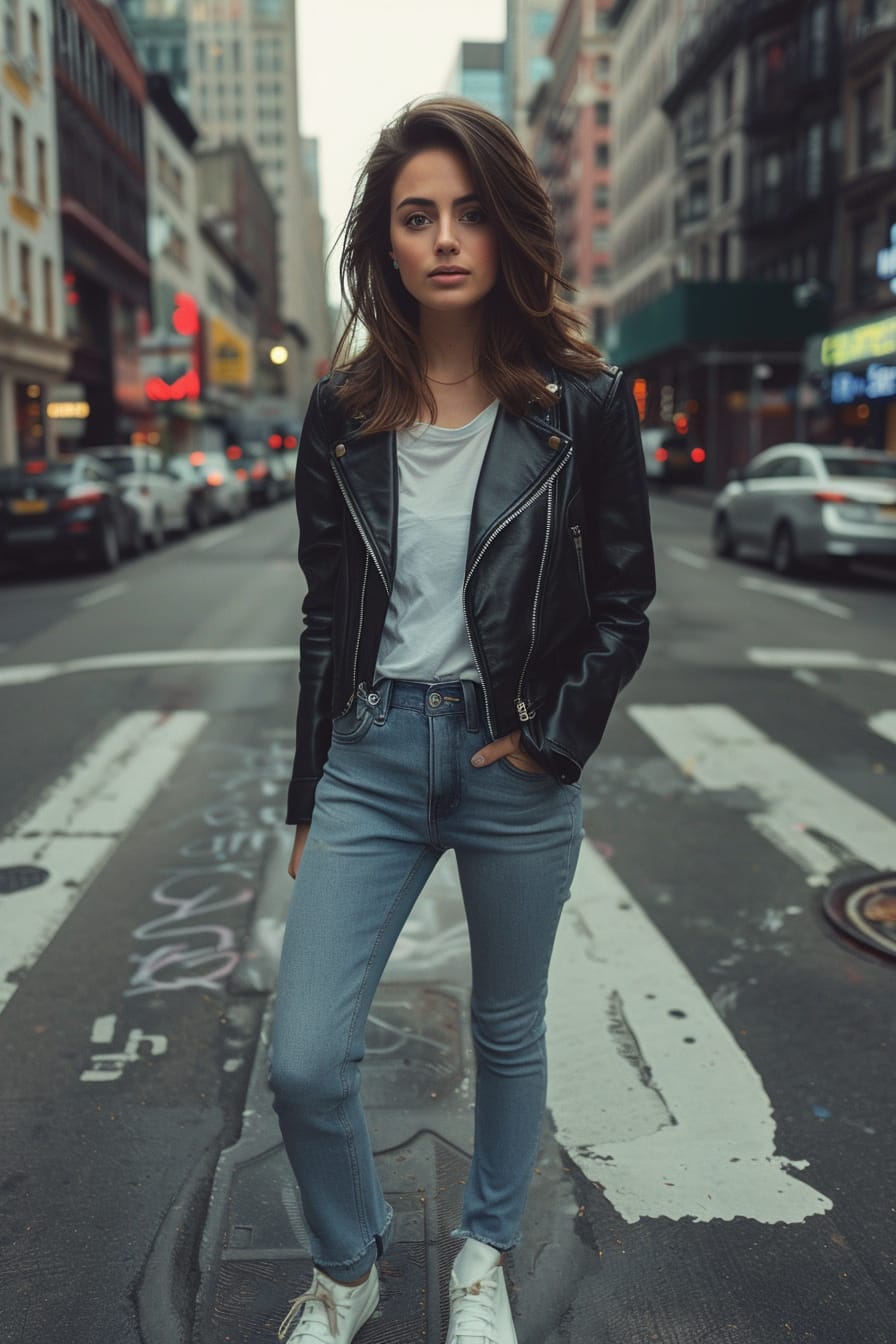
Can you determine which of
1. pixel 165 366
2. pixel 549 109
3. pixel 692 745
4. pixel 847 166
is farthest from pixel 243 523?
pixel 549 109

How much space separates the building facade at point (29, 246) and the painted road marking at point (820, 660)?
24788 mm

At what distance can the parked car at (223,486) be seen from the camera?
2864 centimetres

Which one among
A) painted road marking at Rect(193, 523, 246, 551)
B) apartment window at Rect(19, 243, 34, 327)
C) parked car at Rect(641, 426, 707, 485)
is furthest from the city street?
parked car at Rect(641, 426, 707, 485)

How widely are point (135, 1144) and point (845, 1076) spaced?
1.77 metres

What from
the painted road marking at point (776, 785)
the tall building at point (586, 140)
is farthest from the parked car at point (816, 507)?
the tall building at point (586, 140)

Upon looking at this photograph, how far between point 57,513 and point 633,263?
57.4 m

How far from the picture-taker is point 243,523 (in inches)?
1192

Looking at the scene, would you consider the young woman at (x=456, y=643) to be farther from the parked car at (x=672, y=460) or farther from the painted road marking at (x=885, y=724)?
the parked car at (x=672, y=460)

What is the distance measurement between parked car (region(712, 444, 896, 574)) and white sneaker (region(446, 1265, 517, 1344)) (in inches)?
544

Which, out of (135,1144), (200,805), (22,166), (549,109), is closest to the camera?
(135,1144)

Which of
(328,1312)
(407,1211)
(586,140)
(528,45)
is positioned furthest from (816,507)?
(528,45)

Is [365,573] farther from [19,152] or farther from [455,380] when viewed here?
[19,152]

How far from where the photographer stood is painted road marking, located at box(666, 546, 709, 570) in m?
17.8

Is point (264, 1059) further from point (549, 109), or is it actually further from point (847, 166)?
point (549, 109)
